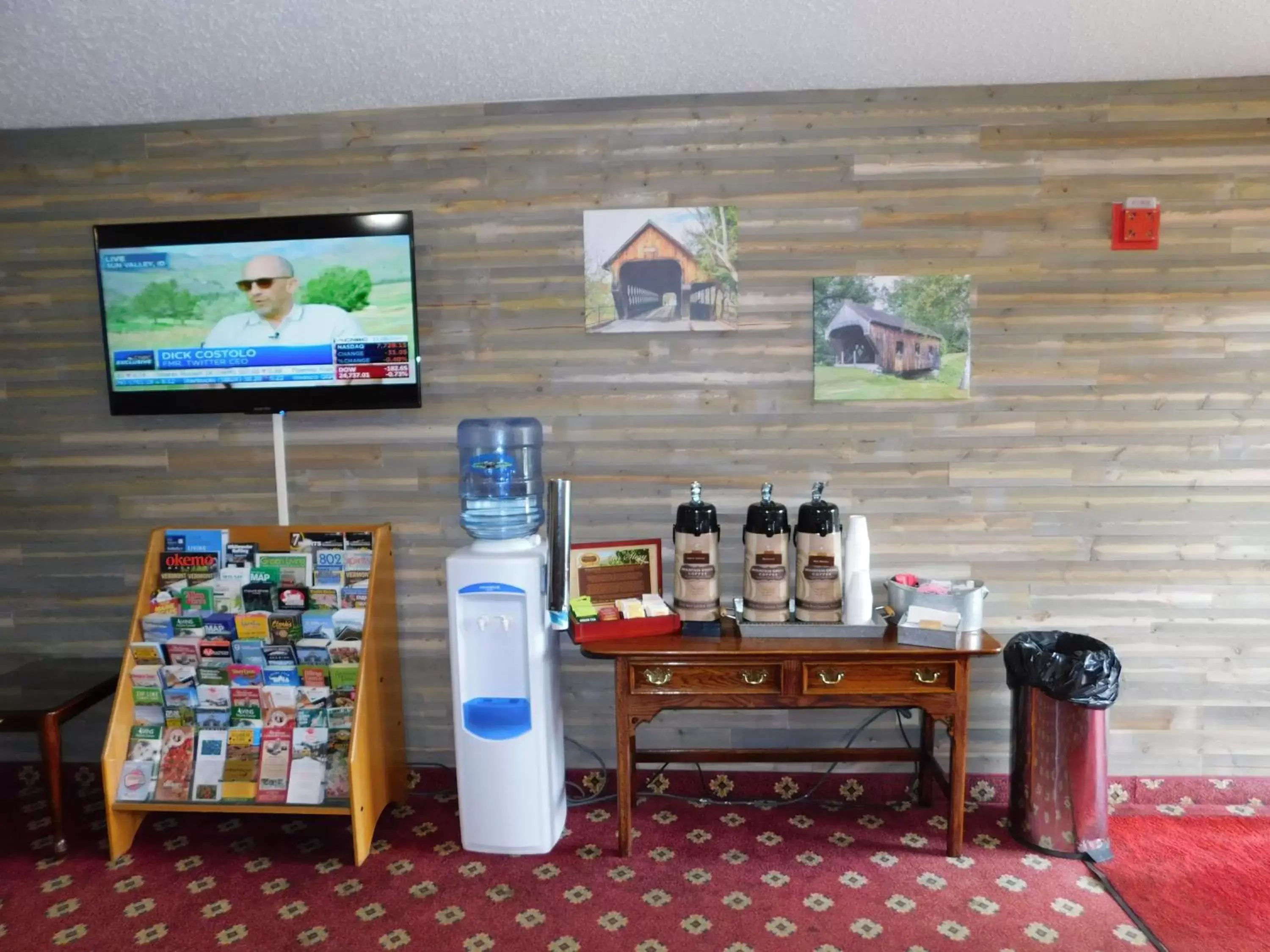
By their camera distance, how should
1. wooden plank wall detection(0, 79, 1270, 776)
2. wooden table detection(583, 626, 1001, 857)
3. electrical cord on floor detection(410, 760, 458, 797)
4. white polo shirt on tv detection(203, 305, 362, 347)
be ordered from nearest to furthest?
wooden table detection(583, 626, 1001, 857) < wooden plank wall detection(0, 79, 1270, 776) < white polo shirt on tv detection(203, 305, 362, 347) < electrical cord on floor detection(410, 760, 458, 797)

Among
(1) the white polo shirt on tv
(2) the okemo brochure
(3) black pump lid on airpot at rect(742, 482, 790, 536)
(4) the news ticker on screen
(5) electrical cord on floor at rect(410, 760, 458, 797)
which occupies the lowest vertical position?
(5) electrical cord on floor at rect(410, 760, 458, 797)

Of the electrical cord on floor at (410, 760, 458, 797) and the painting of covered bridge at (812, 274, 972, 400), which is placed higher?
the painting of covered bridge at (812, 274, 972, 400)

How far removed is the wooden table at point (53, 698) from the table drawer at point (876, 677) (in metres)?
2.44

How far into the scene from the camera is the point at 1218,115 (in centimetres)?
280

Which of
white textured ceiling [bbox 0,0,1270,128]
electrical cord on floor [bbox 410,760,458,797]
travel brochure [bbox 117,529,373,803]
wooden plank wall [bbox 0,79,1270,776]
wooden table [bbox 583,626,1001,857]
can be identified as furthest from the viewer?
electrical cord on floor [bbox 410,760,458,797]

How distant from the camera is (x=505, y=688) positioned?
267 cm

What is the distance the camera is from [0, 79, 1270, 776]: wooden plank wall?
9.38ft

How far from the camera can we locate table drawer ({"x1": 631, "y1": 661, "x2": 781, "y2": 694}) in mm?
2562

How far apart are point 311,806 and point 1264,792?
333 centimetres

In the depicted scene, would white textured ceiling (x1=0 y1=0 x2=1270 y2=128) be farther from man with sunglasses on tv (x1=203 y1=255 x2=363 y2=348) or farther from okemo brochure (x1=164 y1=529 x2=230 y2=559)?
okemo brochure (x1=164 y1=529 x2=230 y2=559)

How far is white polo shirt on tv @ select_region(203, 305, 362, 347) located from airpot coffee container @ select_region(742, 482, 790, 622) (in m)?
1.58

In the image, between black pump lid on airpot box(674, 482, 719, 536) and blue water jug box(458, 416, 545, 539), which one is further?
blue water jug box(458, 416, 545, 539)

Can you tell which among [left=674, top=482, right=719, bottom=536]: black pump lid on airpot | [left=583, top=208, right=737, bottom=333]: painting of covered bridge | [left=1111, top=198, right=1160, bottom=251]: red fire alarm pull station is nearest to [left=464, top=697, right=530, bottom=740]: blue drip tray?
[left=674, top=482, right=719, bottom=536]: black pump lid on airpot

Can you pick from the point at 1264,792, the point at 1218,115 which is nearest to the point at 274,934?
the point at 1264,792
